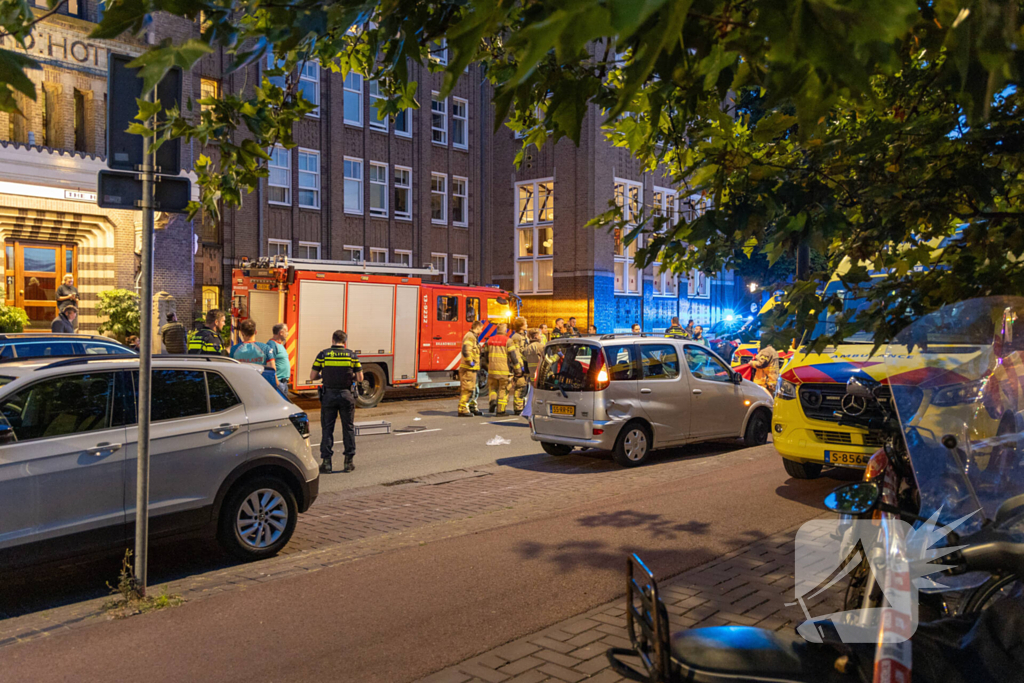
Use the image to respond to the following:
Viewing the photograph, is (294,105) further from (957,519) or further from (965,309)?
(957,519)

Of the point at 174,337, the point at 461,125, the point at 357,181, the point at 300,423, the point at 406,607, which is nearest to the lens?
the point at 406,607

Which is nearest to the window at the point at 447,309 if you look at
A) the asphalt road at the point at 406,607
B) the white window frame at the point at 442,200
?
the white window frame at the point at 442,200

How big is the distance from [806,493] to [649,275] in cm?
2928

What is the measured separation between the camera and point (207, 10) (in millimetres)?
2395

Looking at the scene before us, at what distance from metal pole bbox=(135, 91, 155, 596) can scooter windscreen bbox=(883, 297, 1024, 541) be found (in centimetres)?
429

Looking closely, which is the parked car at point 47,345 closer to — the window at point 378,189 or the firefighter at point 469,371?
the firefighter at point 469,371

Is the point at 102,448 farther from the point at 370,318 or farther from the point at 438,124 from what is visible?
the point at 438,124

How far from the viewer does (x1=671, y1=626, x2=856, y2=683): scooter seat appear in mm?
2391

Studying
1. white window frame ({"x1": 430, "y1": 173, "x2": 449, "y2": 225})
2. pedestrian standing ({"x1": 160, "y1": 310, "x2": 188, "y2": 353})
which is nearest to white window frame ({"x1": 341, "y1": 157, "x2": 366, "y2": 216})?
white window frame ({"x1": 430, "y1": 173, "x2": 449, "y2": 225})

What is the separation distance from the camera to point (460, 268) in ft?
112

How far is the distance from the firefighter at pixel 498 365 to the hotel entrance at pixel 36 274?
12485 mm

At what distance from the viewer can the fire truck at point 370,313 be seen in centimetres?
1795

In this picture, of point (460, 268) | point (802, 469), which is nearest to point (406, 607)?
point (802, 469)

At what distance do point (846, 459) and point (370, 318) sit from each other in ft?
42.3
